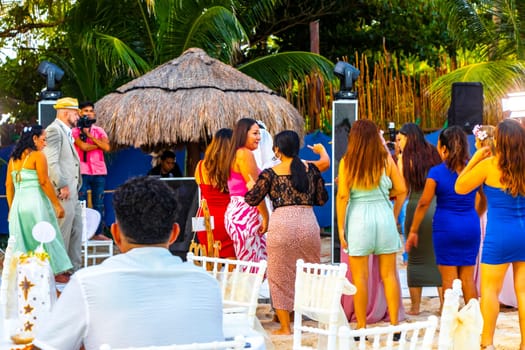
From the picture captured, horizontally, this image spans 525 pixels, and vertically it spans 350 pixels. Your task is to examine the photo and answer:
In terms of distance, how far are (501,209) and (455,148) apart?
1.32 meters

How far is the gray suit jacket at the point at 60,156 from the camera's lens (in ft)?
31.2

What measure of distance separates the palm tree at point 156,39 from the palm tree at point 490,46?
81.6 inches

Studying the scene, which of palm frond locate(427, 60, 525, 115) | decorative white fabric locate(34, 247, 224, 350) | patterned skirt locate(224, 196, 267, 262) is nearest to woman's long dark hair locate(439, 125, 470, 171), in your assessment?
patterned skirt locate(224, 196, 267, 262)

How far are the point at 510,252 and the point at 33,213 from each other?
452cm

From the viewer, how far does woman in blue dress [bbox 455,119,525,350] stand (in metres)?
6.42

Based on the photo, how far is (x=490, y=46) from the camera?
18391 millimetres

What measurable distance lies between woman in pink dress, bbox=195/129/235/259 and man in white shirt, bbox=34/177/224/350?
5.00m

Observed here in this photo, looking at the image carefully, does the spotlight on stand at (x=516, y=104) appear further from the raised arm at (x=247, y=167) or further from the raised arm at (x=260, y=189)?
the raised arm at (x=247, y=167)

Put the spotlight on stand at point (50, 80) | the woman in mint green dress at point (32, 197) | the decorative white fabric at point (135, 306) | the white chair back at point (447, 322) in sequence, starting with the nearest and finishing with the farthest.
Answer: the decorative white fabric at point (135, 306) → the white chair back at point (447, 322) → the woman in mint green dress at point (32, 197) → the spotlight on stand at point (50, 80)

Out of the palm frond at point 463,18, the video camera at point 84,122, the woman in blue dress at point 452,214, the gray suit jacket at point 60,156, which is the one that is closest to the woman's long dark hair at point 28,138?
the gray suit jacket at point 60,156

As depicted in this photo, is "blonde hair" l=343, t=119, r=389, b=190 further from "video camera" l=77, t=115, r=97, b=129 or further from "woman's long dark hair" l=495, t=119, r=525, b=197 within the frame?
"video camera" l=77, t=115, r=97, b=129

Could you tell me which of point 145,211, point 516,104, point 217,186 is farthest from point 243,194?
point 145,211

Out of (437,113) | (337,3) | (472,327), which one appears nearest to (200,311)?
(472,327)

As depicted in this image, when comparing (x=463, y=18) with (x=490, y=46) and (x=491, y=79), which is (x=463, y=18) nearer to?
(x=490, y=46)
